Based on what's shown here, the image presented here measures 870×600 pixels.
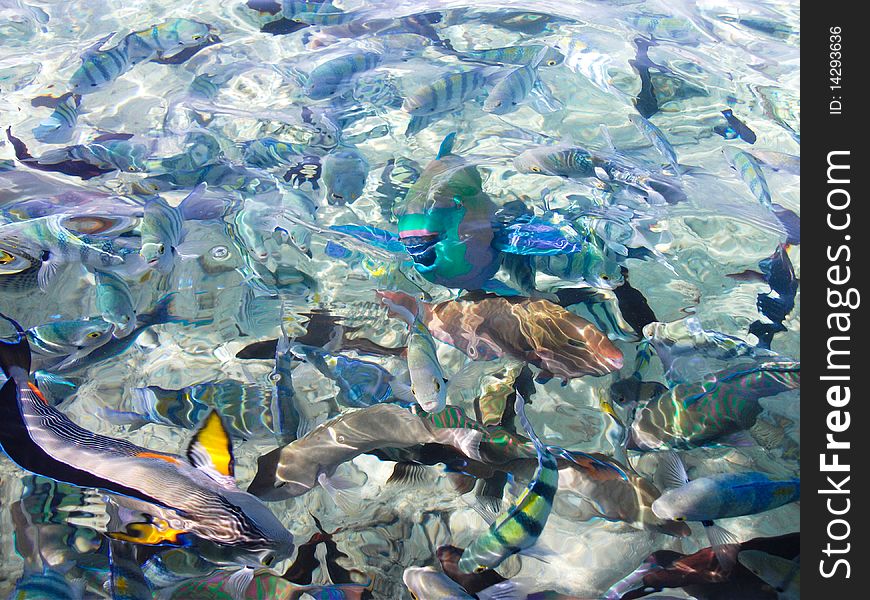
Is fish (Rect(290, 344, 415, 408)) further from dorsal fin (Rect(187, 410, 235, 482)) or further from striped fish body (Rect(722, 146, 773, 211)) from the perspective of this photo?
striped fish body (Rect(722, 146, 773, 211))

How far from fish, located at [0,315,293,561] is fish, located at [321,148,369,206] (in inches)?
65.4

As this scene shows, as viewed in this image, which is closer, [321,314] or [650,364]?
[650,364]

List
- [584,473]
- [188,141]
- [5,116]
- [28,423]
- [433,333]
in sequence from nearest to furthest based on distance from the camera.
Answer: [28,423] → [584,473] → [433,333] → [188,141] → [5,116]

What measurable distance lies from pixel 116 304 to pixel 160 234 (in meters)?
0.40

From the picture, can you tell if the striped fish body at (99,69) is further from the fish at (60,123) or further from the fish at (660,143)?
the fish at (660,143)

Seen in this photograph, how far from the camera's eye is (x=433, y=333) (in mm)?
2893

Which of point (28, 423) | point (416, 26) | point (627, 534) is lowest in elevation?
point (627, 534)

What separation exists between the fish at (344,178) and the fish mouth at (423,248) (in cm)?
52

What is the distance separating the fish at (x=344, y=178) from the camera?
3457 mm

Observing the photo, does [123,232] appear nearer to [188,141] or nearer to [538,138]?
[188,141]

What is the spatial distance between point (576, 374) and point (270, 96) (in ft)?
11.0

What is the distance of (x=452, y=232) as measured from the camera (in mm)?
3002

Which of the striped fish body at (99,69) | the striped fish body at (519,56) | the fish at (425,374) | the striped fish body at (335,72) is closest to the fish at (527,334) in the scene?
the fish at (425,374)

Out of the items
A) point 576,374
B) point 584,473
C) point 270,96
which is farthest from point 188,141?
point 584,473
